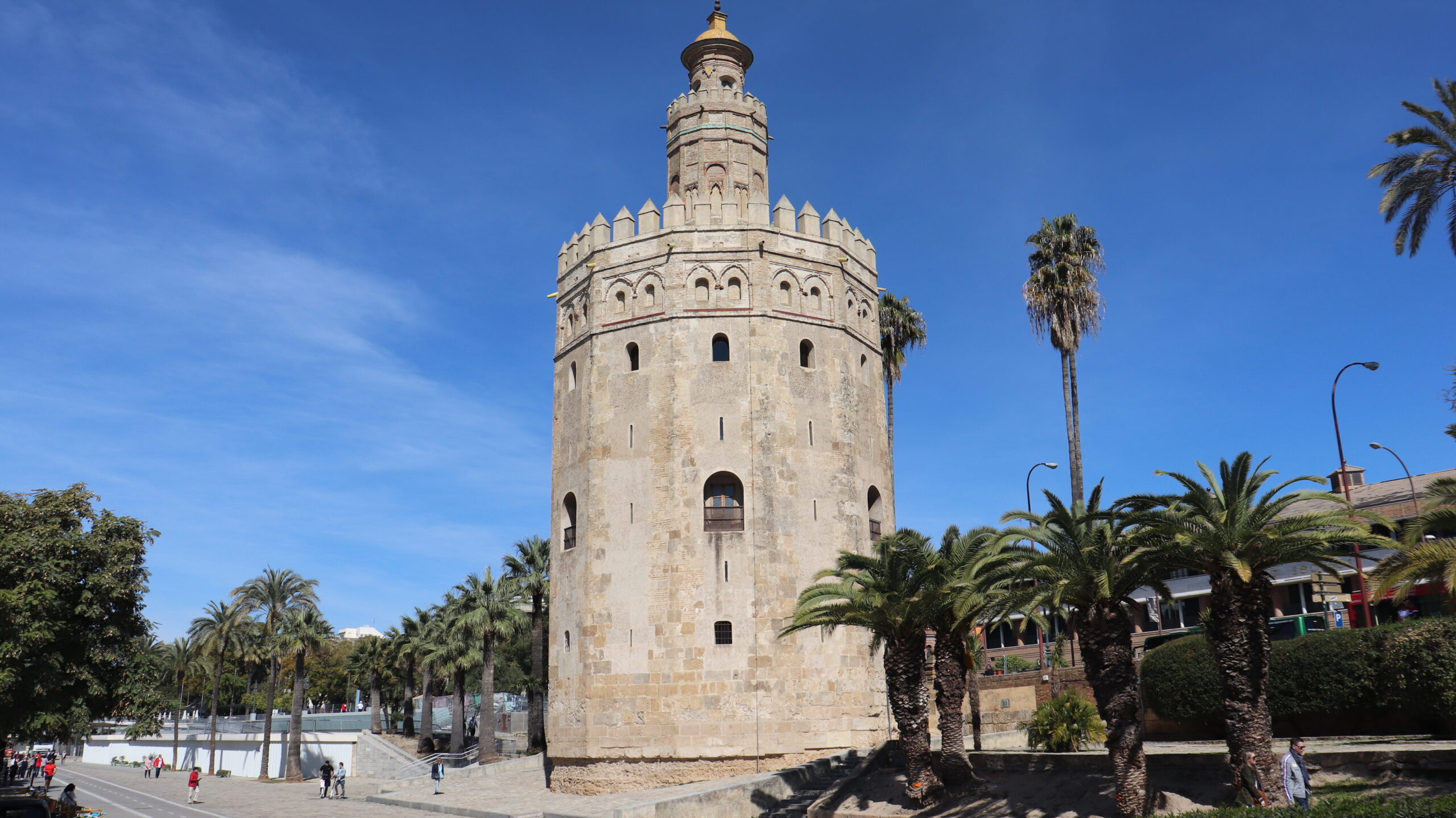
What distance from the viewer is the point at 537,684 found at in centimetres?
3784

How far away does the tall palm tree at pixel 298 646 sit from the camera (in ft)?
143

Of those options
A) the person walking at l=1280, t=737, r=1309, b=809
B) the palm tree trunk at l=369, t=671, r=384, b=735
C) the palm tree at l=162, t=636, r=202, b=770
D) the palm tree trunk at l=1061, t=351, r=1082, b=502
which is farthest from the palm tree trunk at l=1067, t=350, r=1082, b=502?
the palm tree at l=162, t=636, r=202, b=770

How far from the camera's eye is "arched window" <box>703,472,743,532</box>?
2611 centimetres

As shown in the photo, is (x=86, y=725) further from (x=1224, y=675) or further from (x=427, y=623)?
(x=427, y=623)

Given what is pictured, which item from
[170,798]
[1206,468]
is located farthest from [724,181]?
[170,798]

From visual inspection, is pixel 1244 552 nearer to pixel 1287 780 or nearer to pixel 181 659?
pixel 1287 780

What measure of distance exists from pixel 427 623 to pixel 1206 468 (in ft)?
132

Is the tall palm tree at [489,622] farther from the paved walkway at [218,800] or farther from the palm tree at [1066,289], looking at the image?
the palm tree at [1066,289]

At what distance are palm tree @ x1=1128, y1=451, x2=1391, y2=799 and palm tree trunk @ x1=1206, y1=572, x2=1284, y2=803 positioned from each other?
1 cm

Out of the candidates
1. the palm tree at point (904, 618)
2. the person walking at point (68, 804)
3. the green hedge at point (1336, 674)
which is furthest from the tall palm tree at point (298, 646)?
the green hedge at point (1336, 674)

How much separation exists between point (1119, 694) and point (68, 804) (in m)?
23.9

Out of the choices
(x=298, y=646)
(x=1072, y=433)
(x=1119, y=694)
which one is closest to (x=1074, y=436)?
(x=1072, y=433)

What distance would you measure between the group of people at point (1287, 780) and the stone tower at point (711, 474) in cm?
1157

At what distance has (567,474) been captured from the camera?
28484mm
